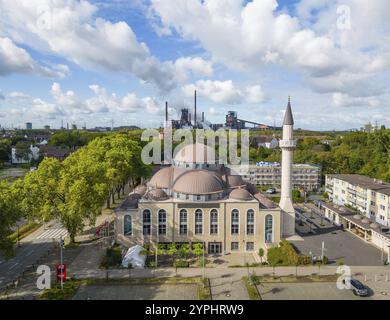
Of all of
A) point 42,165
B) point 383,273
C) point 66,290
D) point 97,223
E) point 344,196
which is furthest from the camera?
point 344,196

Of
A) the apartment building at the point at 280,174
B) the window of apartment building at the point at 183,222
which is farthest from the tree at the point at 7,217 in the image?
the apartment building at the point at 280,174

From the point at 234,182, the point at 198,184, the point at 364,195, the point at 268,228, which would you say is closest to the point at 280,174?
the point at 364,195

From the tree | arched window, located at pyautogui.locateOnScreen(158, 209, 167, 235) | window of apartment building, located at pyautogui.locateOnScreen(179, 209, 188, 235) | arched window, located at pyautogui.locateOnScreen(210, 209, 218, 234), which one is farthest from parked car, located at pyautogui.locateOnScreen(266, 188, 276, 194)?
the tree

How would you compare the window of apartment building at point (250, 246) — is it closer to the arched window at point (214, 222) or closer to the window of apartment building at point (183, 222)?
the arched window at point (214, 222)

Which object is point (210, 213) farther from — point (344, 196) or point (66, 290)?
point (344, 196)

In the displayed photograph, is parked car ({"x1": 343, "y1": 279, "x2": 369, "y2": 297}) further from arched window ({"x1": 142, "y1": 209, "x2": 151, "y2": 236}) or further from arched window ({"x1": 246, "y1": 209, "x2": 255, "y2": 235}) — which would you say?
arched window ({"x1": 142, "y1": 209, "x2": 151, "y2": 236})

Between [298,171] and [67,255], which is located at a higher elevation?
[298,171]
